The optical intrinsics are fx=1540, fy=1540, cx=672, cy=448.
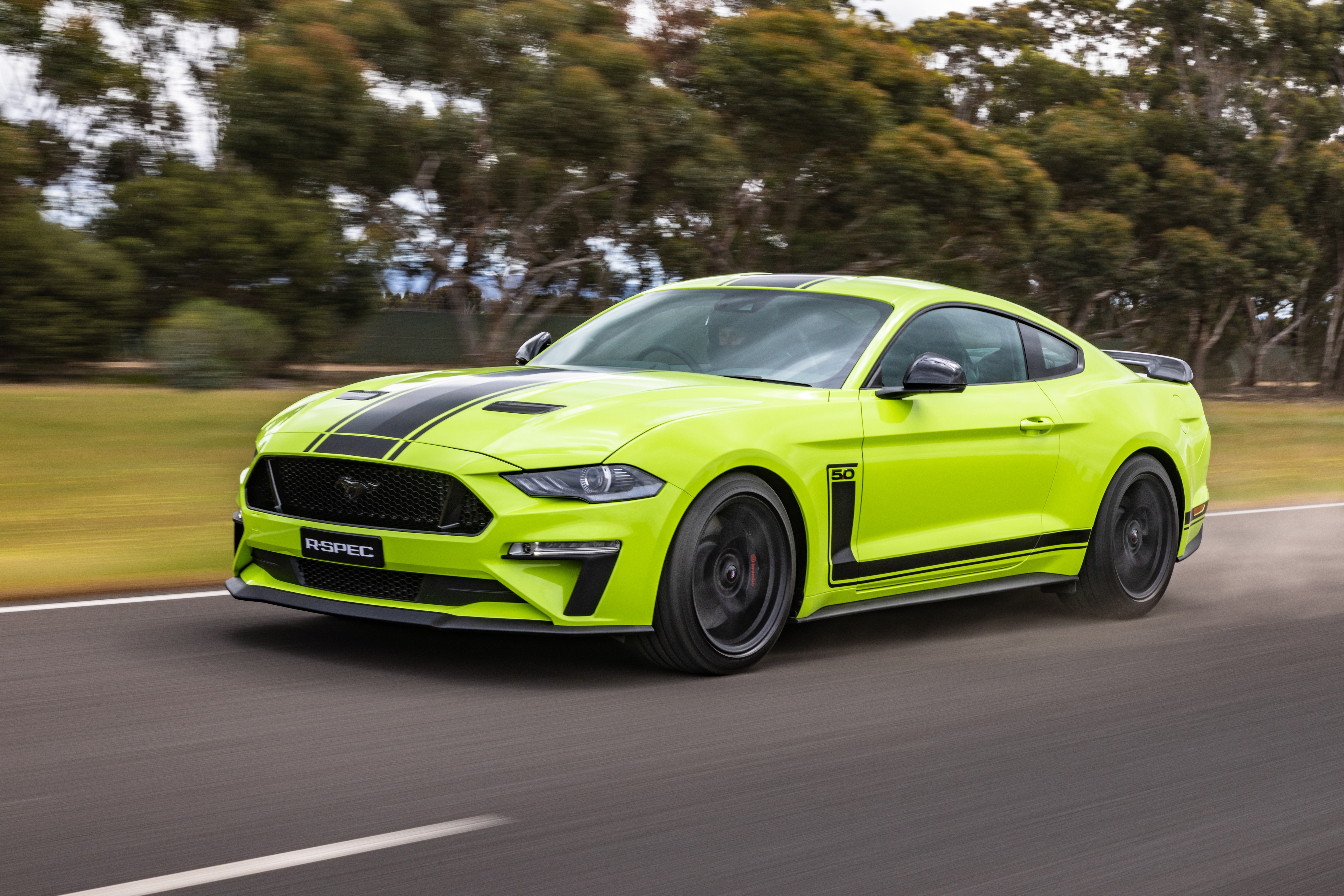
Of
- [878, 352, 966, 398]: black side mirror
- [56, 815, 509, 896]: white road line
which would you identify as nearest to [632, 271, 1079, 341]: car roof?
[878, 352, 966, 398]: black side mirror

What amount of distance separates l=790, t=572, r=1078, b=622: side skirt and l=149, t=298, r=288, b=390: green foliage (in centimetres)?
1299

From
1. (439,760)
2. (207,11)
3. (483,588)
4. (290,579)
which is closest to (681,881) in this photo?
(439,760)

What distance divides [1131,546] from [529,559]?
12.3 feet

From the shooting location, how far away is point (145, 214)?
68.4ft

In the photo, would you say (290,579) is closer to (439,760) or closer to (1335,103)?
(439,760)

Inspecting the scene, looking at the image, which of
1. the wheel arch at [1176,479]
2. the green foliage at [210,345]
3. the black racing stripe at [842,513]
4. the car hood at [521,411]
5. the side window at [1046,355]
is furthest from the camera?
the green foliage at [210,345]

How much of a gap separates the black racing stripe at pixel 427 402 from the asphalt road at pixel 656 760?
2.91 feet

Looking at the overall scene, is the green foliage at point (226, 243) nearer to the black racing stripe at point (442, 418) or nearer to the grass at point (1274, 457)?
the grass at point (1274, 457)

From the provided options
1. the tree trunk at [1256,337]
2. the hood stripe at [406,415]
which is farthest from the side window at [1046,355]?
the tree trunk at [1256,337]

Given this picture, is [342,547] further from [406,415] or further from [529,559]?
[529,559]

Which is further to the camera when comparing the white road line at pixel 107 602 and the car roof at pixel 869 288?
the car roof at pixel 869 288

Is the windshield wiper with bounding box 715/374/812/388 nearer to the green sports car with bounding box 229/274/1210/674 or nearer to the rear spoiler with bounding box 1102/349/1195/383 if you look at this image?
the green sports car with bounding box 229/274/1210/674

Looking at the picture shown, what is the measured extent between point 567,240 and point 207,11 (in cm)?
702

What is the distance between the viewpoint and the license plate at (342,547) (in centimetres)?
538
